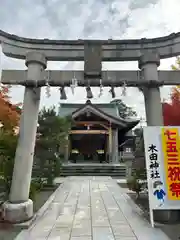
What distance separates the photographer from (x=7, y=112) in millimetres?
11164

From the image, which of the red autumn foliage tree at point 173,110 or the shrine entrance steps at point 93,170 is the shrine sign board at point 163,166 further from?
the shrine entrance steps at point 93,170

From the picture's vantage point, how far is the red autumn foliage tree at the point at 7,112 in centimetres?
1110

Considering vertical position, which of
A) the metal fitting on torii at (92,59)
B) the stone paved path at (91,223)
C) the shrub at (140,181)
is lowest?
the stone paved path at (91,223)

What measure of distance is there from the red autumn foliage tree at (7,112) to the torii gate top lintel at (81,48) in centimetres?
537

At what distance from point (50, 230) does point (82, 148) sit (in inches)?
839

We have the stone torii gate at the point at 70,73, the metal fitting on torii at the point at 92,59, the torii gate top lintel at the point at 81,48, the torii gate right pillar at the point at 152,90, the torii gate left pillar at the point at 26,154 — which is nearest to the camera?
the torii gate left pillar at the point at 26,154

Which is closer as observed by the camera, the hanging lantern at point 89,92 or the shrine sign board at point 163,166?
the shrine sign board at point 163,166

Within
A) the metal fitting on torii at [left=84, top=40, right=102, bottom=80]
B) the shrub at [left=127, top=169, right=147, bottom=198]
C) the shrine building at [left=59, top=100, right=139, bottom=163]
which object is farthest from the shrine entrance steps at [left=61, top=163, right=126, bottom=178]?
the metal fitting on torii at [left=84, top=40, right=102, bottom=80]

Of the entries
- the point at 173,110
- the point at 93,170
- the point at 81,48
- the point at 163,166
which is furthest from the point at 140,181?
the point at 93,170

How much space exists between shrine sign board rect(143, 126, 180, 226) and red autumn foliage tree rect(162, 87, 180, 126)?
26.4ft

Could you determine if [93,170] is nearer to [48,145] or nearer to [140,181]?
[48,145]

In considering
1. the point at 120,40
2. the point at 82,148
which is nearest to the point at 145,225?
the point at 120,40

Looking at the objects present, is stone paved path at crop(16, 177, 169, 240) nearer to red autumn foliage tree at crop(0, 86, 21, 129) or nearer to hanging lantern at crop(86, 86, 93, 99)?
hanging lantern at crop(86, 86, 93, 99)

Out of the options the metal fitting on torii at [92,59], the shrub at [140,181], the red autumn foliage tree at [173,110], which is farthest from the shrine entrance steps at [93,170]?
the metal fitting on torii at [92,59]
